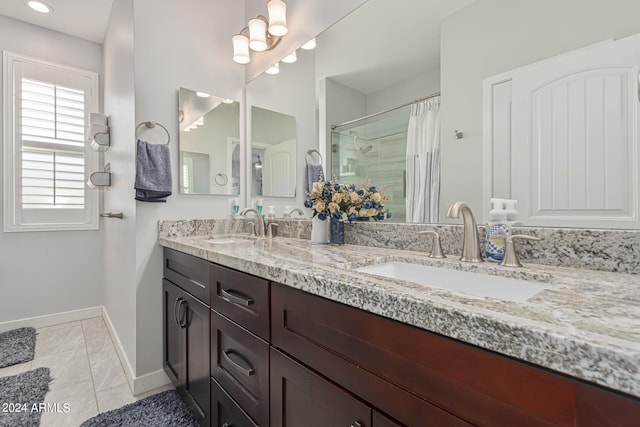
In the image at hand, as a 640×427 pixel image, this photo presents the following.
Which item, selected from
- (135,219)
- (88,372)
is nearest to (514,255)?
(135,219)

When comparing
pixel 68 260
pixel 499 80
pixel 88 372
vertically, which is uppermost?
pixel 499 80

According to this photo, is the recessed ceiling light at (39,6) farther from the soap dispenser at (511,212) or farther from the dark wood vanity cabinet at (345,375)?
the soap dispenser at (511,212)

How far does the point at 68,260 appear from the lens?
2922 mm

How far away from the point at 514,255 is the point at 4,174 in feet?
12.1

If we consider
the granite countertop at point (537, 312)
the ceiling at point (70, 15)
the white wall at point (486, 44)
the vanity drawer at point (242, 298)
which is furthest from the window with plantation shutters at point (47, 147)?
the white wall at point (486, 44)

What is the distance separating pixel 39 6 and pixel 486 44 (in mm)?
3316

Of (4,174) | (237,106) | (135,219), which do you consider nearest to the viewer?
(135,219)

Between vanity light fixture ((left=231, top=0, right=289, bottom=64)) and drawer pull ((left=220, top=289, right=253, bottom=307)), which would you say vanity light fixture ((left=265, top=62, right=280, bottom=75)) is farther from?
drawer pull ((left=220, top=289, right=253, bottom=307))

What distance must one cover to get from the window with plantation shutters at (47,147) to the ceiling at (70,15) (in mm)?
338

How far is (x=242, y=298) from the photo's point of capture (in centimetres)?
103

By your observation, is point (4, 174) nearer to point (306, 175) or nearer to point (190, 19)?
point (190, 19)

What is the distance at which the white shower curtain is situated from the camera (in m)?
1.21

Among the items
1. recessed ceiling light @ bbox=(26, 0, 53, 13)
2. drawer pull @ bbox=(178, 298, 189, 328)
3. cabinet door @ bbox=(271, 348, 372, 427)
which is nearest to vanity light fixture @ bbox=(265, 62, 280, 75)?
drawer pull @ bbox=(178, 298, 189, 328)

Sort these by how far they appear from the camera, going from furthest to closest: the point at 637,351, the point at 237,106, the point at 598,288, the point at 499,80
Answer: the point at 237,106, the point at 499,80, the point at 598,288, the point at 637,351
